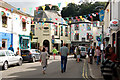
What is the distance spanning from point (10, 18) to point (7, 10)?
1.16 m

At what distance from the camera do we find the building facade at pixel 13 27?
24.3m

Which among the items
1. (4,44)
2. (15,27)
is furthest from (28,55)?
(15,27)

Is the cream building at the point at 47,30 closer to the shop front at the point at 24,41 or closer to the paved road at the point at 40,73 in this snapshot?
the shop front at the point at 24,41

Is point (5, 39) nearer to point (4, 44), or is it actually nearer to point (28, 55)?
point (4, 44)

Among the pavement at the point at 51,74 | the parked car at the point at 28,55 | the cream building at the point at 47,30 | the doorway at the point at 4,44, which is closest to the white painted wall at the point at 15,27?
the doorway at the point at 4,44

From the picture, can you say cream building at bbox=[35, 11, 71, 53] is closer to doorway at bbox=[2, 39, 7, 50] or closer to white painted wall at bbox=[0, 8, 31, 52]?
white painted wall at bbox=[0, 8, 31, 52]

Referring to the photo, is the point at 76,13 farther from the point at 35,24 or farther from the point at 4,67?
the point at 4,67

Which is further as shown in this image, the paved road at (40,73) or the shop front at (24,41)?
the shop front at (24,41)

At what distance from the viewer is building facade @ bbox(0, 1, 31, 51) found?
24323mm

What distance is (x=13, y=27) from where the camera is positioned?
1046 inches

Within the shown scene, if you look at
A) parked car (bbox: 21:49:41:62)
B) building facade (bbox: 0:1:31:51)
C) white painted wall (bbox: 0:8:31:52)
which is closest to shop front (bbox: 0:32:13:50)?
building facade (bbox: 0:1:31:51)

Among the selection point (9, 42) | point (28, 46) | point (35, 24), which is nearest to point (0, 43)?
point (9, 42)

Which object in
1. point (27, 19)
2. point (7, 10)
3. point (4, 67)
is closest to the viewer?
point (4, 67)

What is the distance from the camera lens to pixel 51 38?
1615 inches
